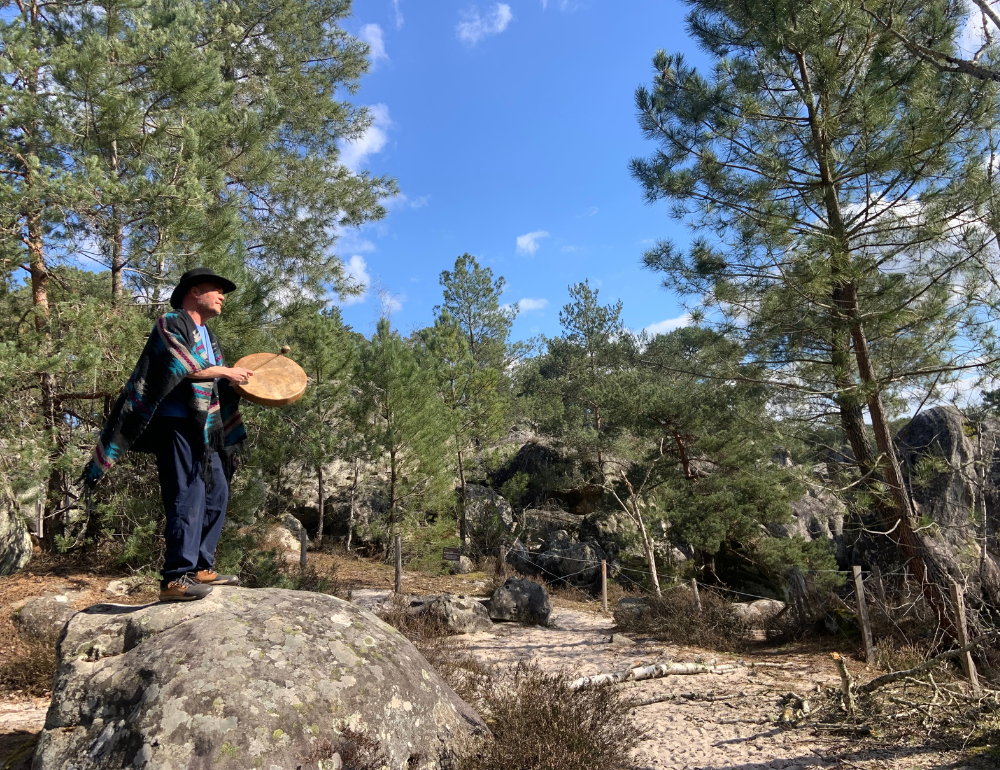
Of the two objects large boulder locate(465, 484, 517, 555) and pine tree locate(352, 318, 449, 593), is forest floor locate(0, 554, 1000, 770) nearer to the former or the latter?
pine tree locate(352, 318, 449, 593)

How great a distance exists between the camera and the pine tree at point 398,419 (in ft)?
42.4

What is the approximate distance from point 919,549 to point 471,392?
11992 millimetres

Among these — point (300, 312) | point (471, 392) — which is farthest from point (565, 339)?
point (300, 312)

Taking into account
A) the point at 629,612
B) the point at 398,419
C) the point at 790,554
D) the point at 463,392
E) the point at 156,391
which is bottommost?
the point at 629,612

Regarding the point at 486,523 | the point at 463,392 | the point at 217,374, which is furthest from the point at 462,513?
the point at 217,374

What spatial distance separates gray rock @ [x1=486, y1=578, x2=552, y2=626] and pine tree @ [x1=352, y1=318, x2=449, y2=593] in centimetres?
327

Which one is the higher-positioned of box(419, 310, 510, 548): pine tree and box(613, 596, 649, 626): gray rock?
box(419, 310, 510, 548): pine tree

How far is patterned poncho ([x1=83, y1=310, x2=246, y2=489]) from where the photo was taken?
3.18 meters

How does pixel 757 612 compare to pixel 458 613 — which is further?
pixel 757 612

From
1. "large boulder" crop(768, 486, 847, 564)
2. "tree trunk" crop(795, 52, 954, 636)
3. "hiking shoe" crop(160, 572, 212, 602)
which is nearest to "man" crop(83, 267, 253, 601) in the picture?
"hiking shoe" crop(160, 572, 212, 602)

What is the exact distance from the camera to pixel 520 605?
32.5 ft

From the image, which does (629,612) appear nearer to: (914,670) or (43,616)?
(914,670)

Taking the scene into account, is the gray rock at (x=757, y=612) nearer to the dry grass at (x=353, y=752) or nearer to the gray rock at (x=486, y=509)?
the dry grass at (x=353, y=752)

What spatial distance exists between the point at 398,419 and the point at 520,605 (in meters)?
4.74
